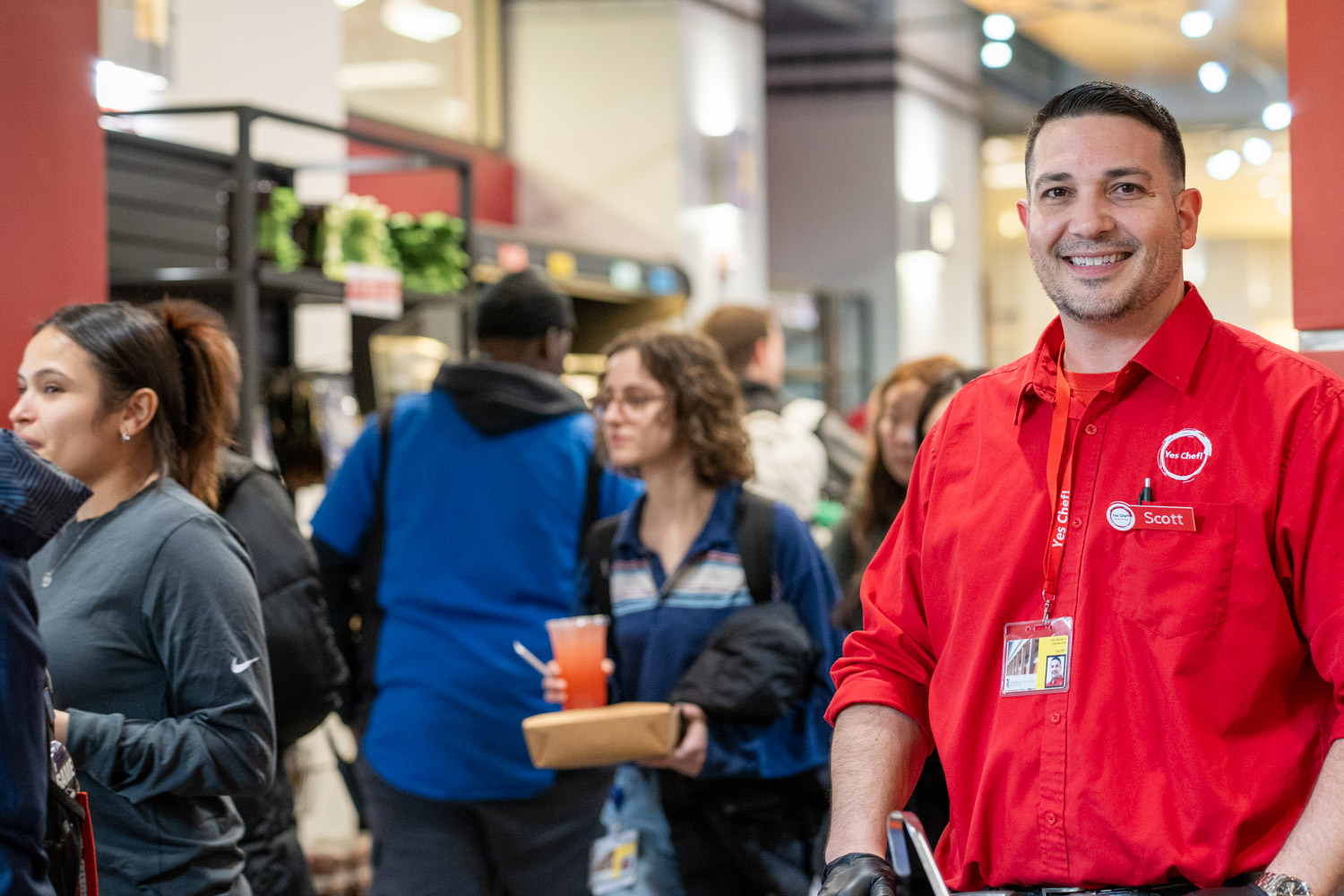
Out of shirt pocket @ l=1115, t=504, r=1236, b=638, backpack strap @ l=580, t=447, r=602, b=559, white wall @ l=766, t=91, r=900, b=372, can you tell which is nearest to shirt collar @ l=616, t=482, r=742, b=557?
backpack strap @ l=580, t=447, r=602, b=559

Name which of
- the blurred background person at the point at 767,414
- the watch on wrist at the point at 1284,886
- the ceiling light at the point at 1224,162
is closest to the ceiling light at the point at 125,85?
the blurred background person at the point at 767,414

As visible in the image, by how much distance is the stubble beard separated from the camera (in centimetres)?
162

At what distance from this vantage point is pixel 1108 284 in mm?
1623

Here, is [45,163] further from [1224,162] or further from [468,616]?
[1224,162]

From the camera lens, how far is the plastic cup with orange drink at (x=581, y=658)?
2.69 metres

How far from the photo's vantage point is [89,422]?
212 cm

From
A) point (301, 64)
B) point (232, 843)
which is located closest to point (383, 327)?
point (301, 64)

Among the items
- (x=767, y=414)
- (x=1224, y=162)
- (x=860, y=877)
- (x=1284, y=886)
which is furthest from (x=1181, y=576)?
(x=1224, y=162)

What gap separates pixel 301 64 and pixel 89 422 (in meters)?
4.70

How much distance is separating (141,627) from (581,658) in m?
0.90

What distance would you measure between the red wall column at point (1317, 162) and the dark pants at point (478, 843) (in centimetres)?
189

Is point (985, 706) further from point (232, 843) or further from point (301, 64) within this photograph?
point (301, 64)

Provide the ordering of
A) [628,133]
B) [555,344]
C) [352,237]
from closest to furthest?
[555,344]
[352,237]
[628,133]

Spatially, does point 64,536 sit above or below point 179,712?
above
